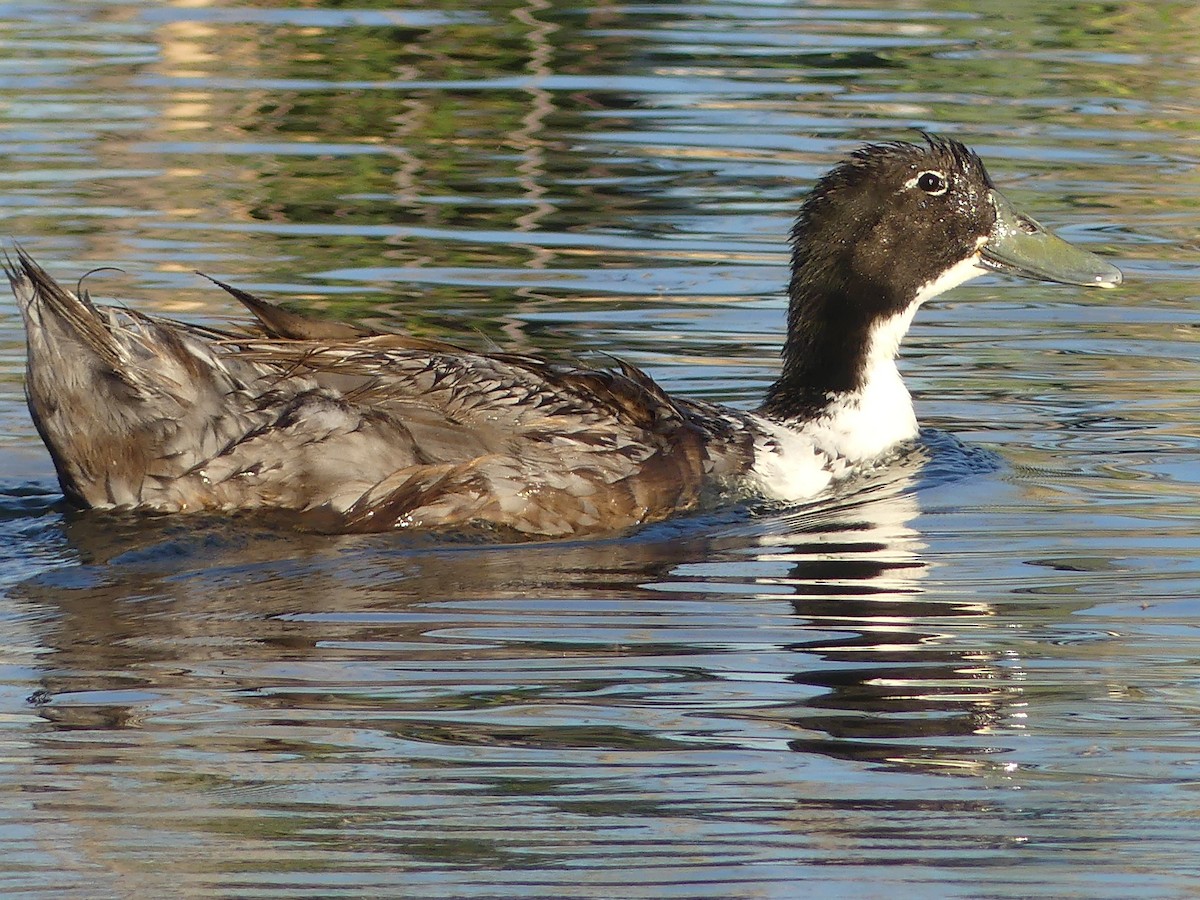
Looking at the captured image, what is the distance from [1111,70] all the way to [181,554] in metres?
10.3

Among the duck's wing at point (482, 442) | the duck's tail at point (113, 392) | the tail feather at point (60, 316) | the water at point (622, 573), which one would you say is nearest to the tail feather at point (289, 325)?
the duck's wing at point (482, 442)

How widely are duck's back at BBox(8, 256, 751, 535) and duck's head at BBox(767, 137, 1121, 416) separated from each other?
1045 mm

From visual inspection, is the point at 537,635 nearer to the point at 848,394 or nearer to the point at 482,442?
the point at 482,442

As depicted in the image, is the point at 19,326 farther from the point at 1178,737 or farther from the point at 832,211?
the point at 1178,737

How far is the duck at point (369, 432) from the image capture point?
24.1 ft

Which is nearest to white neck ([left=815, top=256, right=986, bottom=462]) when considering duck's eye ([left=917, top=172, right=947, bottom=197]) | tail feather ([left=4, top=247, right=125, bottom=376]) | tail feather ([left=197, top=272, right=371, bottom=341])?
duck's eye ([left=917, top=172, right=947, bottom=197])

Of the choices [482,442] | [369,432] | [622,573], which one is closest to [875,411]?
[482,442]

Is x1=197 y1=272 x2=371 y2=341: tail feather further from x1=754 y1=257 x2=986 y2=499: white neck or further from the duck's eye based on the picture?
the duck's eye

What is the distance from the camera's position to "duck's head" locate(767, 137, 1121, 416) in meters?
8.75

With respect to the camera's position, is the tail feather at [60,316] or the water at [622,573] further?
the tail feather at [60,316]

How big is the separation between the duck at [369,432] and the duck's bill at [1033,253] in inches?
41.7

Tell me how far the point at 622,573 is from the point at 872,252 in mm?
2275

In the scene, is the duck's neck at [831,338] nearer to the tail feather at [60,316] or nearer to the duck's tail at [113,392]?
the duck's tail at [113,392]

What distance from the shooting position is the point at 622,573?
7105 mm
